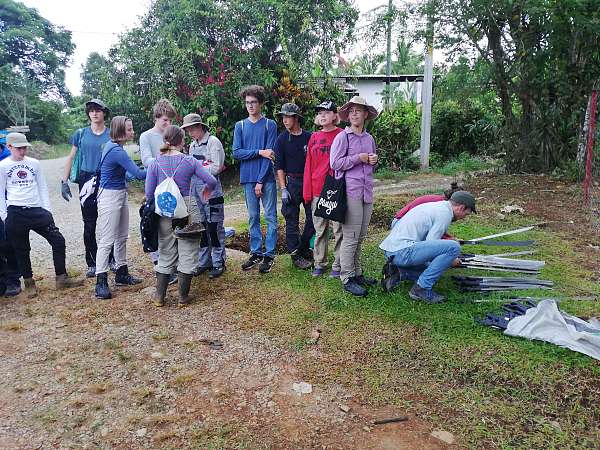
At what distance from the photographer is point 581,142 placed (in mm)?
9586

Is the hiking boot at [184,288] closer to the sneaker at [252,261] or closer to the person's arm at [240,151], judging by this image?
the sneaker at [252,261]

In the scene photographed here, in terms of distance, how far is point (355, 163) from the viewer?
14.3ft

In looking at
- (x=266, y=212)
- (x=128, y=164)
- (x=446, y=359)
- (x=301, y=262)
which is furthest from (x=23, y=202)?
(x=446, y=359)

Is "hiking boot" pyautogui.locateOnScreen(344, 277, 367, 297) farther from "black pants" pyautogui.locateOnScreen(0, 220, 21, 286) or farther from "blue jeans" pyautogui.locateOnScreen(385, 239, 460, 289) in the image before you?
"black pants" pyautogui.locateOnScreen(0, 220, 21, 286)

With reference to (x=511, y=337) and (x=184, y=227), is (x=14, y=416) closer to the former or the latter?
(x=184, y=227)

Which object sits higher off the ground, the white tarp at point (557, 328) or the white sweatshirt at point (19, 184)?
the white sweatshirt at point (19, 184)

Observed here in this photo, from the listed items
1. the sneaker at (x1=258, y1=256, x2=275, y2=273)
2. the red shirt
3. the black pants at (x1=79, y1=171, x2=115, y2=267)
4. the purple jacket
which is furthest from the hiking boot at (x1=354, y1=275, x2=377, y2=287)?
the black pants at (x1=79, y1=171, x2=115, y2=267)

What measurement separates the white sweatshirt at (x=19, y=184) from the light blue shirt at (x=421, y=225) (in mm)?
3482

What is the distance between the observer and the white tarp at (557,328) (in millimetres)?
3477

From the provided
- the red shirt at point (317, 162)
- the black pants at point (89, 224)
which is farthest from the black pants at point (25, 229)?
the red shirt at point (317, 162)

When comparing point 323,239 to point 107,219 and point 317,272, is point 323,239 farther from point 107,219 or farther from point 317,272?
point 107,219

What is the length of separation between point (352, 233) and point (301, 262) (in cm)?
106

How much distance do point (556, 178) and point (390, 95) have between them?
8.49m

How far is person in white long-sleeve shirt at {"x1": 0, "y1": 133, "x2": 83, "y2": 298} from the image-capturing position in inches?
184
